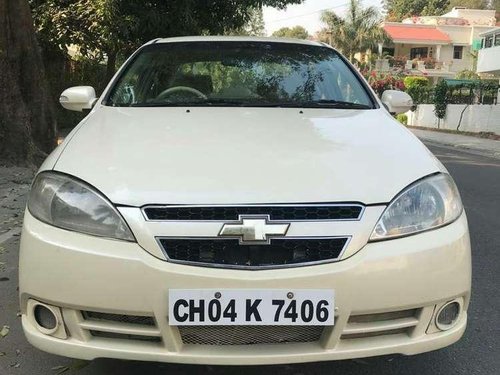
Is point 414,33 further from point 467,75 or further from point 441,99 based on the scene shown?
point 441,99

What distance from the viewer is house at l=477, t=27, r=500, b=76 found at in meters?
32.0

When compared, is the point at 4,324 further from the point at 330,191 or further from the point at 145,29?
the point at 145,29

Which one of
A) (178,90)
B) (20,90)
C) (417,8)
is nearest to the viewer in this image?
(178,90)

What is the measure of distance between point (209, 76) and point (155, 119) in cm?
98

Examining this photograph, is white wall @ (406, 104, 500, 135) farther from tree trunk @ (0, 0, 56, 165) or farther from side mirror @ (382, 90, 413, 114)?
side mirror @ (382, 90, 413, 114)

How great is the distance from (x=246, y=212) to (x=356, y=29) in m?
48.8

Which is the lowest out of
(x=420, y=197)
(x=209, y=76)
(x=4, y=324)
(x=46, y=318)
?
(x=4, y=324)

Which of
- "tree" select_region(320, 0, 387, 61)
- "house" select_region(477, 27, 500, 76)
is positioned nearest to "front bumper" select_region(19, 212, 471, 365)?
"house" select_region(477, 27, 500, 76)

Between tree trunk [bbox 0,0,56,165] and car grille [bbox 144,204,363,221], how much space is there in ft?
19.3

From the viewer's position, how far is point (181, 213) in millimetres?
2180

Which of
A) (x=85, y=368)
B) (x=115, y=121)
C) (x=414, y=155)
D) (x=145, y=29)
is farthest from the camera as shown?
(x=145, y=29)

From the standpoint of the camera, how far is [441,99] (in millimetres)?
26219

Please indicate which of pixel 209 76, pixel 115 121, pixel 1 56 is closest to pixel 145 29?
pixel 1 56

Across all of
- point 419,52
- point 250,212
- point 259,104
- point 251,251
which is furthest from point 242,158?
point 419,52
